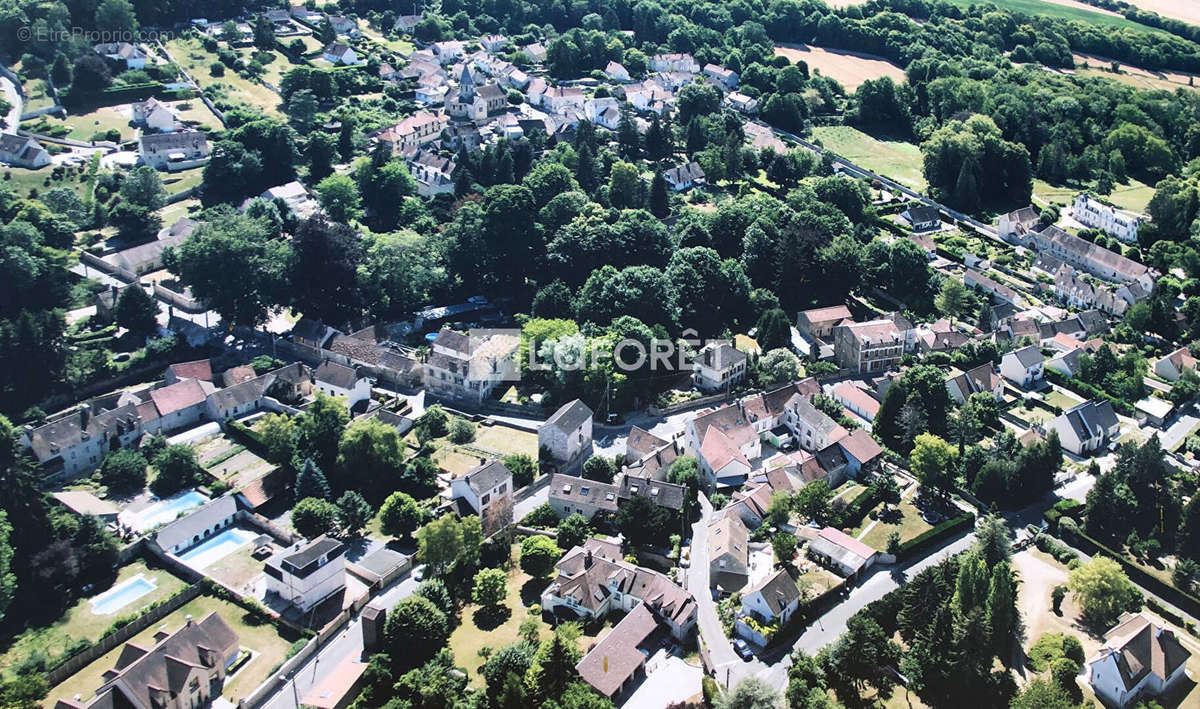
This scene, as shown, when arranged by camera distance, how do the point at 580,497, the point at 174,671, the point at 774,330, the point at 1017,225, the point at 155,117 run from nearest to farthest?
the point at 174,671 < the point at 580,497 < the point at 774,330 < the point at 1017,225 < the point at 155,117

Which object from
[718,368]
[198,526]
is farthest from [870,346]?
[198,526]

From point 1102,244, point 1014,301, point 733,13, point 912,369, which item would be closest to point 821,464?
point 912,369

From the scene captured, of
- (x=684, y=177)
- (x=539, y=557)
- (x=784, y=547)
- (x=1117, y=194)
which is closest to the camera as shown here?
(x=539, y=557)

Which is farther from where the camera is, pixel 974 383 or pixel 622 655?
pixel 974 383

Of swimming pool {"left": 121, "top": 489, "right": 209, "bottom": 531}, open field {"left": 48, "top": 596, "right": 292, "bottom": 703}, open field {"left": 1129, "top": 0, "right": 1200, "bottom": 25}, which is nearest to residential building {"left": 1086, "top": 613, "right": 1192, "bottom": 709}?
open field {"left": 48, "top": 596, "right": 292, "bottom": 703}

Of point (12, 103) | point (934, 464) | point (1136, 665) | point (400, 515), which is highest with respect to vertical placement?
point (934, 464)

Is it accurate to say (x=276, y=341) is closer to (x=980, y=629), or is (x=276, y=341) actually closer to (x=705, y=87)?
(x=980, y=629)

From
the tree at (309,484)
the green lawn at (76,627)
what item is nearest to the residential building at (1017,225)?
the tree at (309,484)

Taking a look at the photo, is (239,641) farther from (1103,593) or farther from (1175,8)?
(1175,8)
